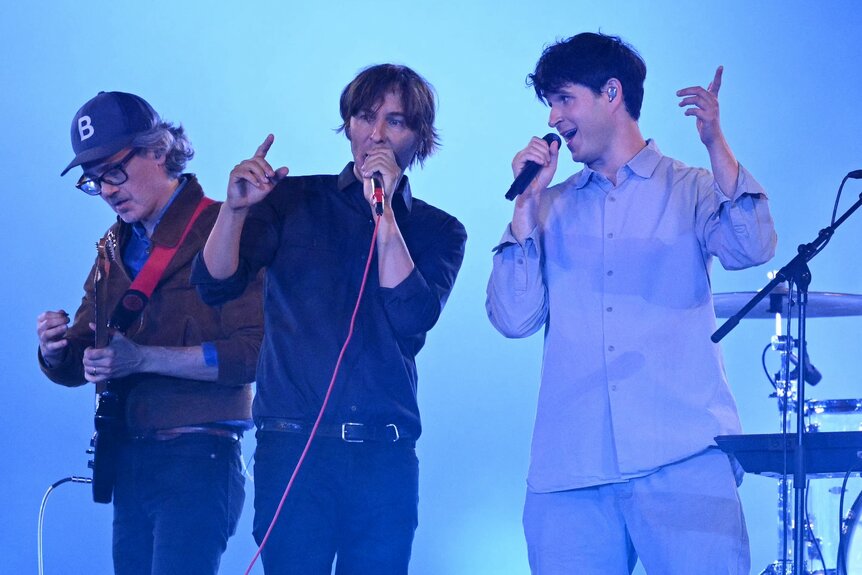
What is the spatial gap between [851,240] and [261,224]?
3.28 m

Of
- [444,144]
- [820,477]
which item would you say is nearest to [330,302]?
[820,477]

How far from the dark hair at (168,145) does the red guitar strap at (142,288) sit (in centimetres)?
26

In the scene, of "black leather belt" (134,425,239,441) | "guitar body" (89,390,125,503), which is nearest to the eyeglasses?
"guitar body" (89,390,125,503)

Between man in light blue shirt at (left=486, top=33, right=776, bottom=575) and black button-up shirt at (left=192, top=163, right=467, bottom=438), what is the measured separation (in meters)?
0.22

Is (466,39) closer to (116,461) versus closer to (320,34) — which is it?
(320,34)

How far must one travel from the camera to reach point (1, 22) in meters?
3.83

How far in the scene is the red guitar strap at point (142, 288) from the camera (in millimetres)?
2488

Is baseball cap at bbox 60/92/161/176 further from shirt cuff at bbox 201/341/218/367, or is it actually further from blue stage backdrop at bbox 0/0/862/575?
blue stage backdrop at bbox 0/0/862/575

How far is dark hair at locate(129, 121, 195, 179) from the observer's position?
2631 mm

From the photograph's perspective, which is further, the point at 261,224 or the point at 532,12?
the point at 532,12

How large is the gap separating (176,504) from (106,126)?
Result: 0.99 m

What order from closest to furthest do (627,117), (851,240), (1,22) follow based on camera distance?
(627,117) → (1,22) → (851,240)

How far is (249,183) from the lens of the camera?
2.12m

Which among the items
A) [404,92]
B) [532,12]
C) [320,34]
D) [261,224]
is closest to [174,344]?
[261,224]
